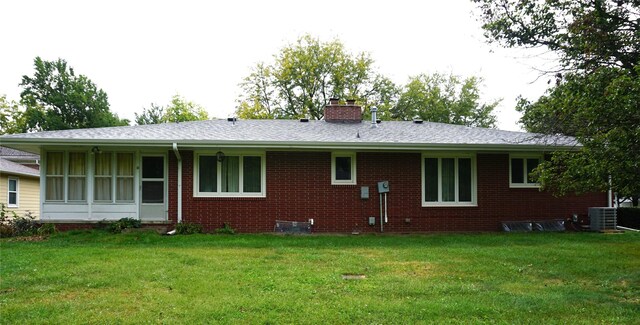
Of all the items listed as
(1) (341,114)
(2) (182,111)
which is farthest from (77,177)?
(2) (182,111)

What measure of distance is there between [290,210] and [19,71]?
123 ft

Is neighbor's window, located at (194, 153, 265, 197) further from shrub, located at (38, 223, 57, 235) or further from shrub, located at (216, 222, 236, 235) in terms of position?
shrub, located at (38, 223, 57, 235)

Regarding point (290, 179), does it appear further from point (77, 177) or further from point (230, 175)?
point (77, 177)

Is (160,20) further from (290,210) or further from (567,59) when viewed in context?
(567,59)

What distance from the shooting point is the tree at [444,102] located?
3881 cm

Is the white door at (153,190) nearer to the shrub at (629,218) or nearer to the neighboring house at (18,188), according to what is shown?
the neighboring house at (18,188)

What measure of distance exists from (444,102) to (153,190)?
106 feet

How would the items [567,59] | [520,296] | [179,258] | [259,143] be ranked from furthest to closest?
[259,143], [567,59], [179,258], [520,296]

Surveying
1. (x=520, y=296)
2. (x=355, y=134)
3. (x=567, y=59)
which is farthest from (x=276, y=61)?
(x=520, y=296)

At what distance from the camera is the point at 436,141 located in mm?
13047

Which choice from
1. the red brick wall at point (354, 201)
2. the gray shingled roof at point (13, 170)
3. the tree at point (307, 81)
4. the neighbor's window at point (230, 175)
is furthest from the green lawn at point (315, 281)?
the tree at point (307, 81)

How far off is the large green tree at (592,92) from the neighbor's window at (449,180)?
3.11 m

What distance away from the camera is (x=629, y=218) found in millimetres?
15969

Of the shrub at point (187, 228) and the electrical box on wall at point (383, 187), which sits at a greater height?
the electrical box on wall at point (383, 187)
